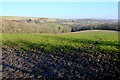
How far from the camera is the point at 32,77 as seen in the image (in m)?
10.4

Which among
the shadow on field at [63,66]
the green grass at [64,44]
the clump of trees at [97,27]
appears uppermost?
the clump of trees at [97,27]

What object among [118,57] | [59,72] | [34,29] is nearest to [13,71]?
[59,72]

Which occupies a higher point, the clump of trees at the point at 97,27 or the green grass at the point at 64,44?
the clump of trees at the point at 97,27

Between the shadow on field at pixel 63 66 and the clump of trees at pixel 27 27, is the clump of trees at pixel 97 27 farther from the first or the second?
the shadow on field at pixel 63 66

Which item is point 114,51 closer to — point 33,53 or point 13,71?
point 33,53

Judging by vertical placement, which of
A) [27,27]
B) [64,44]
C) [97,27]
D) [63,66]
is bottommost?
[63,66]

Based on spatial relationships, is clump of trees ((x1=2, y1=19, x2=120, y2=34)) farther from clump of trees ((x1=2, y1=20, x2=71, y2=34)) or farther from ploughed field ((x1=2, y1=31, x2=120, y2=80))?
ploughed field ((x1=2, y1=31, x2=120, y2=80))

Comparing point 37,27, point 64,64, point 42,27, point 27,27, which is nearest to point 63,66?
point 64,64

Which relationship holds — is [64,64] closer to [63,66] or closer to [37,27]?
[63,66]

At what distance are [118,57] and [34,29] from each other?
27626mm

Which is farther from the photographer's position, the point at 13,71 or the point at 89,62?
the point at 89,62

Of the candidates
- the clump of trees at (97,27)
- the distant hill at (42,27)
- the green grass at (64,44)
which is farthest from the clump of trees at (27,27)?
the green grass at (64,44)

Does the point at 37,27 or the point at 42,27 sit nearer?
the point at 37,27

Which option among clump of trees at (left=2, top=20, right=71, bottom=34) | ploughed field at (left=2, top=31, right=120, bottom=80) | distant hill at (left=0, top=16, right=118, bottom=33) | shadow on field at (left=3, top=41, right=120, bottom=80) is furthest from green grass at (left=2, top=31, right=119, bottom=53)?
clump of trees at (left=2, top=20, right=71, bottom=34)
